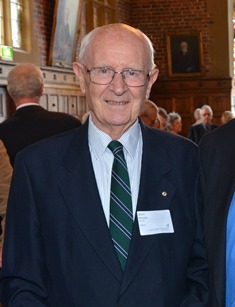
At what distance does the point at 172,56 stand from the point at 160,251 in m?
16.3

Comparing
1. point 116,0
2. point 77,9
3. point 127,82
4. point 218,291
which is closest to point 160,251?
point 218,291

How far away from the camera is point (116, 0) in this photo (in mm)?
16922

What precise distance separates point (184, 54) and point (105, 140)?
1612 cm

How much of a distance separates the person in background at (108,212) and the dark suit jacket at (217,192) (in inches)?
2.2

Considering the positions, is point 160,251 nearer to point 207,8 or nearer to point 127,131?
point 127,131

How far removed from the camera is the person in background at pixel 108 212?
2.30 meters

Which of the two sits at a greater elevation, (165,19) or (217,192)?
(165,19)

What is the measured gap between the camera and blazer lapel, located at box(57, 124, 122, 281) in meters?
2.29

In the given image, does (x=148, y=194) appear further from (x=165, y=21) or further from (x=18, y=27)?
(x=165, y=21)

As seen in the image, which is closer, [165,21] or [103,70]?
[103,70]

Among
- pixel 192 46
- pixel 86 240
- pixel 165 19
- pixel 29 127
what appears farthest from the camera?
pixel 165 19

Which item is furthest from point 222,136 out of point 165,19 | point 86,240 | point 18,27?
point 165,19

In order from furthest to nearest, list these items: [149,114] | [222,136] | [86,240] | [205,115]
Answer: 1. [205,115]
2. [149,114]
3. [222,136]
4. [86,240]

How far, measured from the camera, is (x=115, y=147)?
244cm
